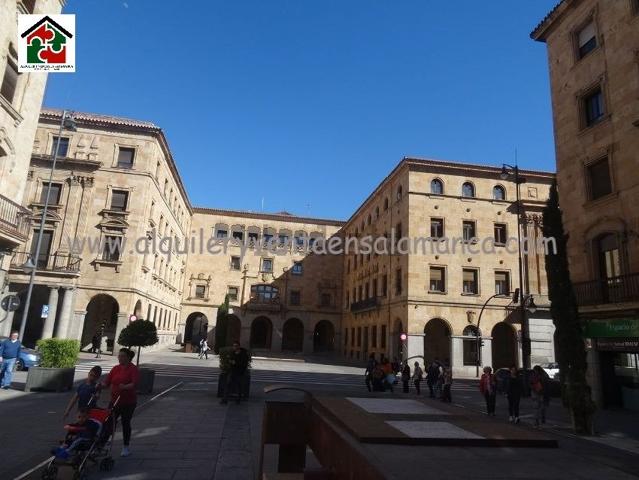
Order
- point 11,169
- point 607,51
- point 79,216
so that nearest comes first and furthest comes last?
point 11,169, point 607,51, point 79,216

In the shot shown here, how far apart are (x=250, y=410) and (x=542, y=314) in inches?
964

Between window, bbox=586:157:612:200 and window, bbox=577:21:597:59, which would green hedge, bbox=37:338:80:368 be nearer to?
window, bbox=586:157:612:200

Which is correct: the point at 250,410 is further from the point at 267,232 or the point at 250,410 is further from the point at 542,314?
the point at 267,232

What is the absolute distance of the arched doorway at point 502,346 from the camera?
32219mm


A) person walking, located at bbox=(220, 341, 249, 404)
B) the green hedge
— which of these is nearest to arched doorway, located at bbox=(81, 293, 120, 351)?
the green hedge

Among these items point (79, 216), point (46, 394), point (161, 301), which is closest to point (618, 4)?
point (46, 394)

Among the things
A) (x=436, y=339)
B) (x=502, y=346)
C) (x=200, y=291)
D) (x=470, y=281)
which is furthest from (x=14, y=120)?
(x=200, y=291)

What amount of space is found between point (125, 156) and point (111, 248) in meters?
6.90

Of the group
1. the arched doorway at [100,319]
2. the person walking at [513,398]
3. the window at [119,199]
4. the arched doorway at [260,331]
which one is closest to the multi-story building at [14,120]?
the window at [119,199]

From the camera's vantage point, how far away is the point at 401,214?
107 feet

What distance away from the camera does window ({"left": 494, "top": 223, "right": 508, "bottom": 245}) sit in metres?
32.2

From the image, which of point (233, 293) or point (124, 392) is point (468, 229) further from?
point (124, 392)

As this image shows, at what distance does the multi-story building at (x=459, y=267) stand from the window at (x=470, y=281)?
7cm

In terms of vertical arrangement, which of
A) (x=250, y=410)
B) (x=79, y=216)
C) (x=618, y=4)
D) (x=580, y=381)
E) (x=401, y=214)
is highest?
(x=618, y=4)
